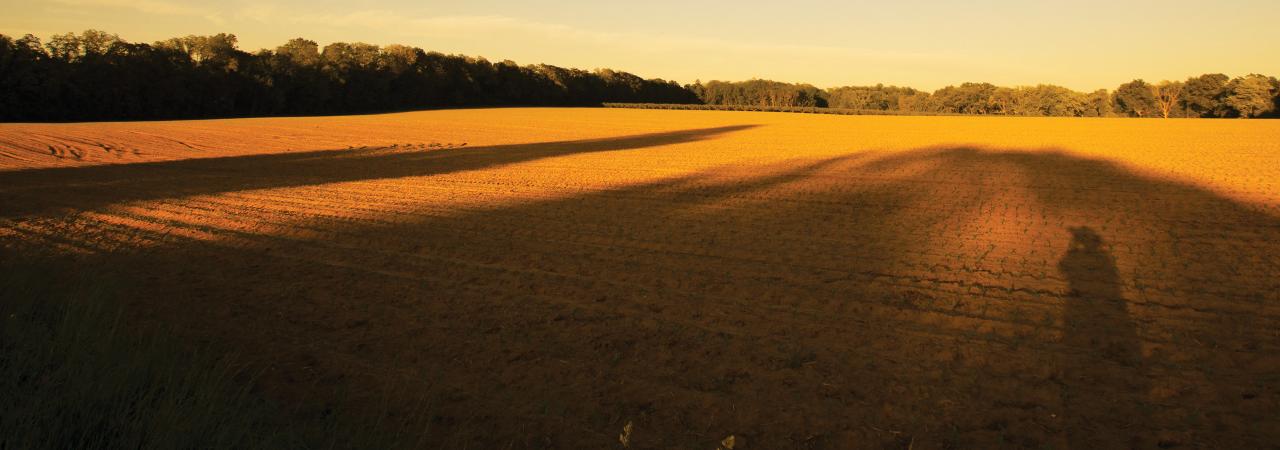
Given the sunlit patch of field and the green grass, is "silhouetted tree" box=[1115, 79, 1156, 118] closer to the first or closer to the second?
the sunlit patch of field

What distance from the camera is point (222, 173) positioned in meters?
17.9

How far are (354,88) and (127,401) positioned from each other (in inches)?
2917

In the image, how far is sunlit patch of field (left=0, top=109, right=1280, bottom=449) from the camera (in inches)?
173

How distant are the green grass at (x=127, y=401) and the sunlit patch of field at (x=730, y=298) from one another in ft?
1.47

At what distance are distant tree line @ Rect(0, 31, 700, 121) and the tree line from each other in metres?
0.10

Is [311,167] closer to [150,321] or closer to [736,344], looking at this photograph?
[150,321]

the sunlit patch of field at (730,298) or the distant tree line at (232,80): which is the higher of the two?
the distant tree line at (232,80)

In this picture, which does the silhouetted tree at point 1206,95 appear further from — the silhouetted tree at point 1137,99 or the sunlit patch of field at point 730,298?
the sunlit patch of field at point 730,298

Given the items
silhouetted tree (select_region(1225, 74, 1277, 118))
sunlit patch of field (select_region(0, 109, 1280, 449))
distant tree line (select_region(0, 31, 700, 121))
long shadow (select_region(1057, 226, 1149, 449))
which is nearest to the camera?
long shadow (select_region(1057, 226, 1149, 449))

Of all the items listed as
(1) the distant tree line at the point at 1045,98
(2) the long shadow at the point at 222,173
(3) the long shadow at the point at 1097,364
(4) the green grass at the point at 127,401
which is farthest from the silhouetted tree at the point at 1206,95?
(4) the green grass at the point at 127,401

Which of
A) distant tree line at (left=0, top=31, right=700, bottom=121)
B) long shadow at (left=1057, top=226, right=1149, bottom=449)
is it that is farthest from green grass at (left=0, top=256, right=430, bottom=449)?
distant tree line at (left=0, top=31, right=700, bottom=121)

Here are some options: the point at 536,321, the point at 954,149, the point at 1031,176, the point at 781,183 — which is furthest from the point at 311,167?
the point at 954,149

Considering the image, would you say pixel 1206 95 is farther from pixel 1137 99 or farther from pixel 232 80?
pixel 232 80

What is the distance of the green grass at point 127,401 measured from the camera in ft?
9.62
